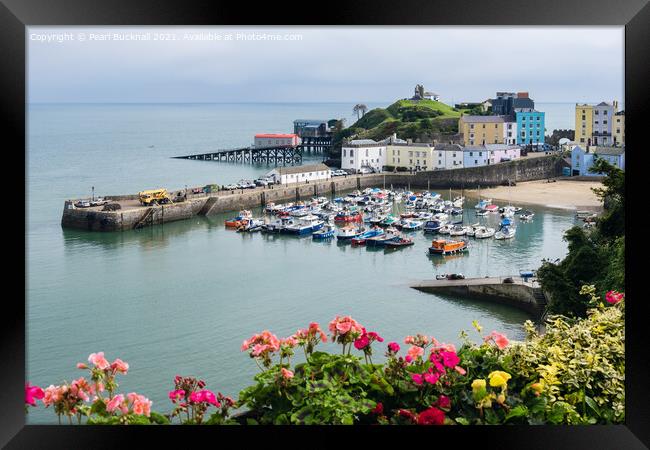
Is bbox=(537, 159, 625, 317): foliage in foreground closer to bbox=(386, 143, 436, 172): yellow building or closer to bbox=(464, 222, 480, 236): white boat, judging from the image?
bbox=(464, 222, 480, 236): white boat

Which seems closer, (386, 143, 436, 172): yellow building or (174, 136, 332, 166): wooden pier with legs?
(386, 143, 436, 172): yellow building

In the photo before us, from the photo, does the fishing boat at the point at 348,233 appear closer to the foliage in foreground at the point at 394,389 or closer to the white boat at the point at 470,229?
the white boat at the point at 470,229

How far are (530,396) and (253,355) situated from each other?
64 centimetres

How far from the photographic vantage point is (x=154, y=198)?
12656mm

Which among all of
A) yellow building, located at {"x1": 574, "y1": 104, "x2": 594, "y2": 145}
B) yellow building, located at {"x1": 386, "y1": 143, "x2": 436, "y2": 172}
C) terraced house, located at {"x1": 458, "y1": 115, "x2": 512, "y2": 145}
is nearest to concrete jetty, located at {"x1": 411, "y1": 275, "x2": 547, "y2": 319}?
yellow building, located at {"x1": 386, "y1": 143, "x2": 436, "y2": 172}

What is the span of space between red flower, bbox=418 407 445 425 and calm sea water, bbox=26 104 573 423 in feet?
6.79

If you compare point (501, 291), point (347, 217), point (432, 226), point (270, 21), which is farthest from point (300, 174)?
point (270, 21)

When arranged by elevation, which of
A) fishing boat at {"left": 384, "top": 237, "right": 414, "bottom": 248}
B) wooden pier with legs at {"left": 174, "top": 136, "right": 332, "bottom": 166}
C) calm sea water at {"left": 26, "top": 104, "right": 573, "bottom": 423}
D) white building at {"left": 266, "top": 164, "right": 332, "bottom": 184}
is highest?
wooden pier with legs at {"left": 174, "top": 136, "right": 332, "bottom": 166}

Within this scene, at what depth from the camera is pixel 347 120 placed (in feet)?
80.4

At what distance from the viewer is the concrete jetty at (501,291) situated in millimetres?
6668

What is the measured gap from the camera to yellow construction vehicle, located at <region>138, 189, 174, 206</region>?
494 inches

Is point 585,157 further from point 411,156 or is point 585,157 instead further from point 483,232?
point 483,232

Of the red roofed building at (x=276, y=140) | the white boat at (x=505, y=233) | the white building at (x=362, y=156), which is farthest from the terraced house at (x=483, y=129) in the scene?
the white boat at (x=505, y=233)

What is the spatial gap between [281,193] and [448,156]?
403 centimetres
